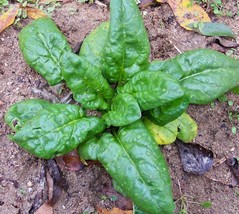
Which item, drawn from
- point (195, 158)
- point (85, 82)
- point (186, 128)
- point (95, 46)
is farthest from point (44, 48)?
point (195, 158)

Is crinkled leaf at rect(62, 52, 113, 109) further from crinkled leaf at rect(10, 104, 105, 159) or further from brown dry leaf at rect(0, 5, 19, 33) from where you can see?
brown dry leaf at rect(0, 5, 19, 33)

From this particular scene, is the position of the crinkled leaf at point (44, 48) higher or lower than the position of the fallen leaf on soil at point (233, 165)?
higher

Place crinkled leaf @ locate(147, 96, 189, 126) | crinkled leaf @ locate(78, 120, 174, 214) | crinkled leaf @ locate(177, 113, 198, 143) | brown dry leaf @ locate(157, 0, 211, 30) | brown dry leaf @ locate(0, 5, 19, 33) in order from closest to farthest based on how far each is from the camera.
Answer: crinkled leaf @ locate(78, 120, 174, 214) → crinkled leaf @ locate(147, 96, 189, 126) → crinkled leaf @ locate(177, 113, 198, 143) → brown dry leaf @ locate(0, 5, 19, 33) → brown dry leaf @ locate(157, 0, 211, 30)

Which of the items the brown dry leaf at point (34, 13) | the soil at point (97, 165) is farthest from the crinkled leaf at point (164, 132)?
the brown dry leaf at point (34, 13)

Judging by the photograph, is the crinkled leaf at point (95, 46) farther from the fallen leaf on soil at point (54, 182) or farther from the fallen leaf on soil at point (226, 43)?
the fallen leaf on soil at point (226, 43)

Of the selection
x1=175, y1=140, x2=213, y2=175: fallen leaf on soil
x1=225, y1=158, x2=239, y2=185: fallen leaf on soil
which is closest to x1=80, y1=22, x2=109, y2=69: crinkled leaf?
x1=175, y1=140, x2=213, y2=175: fallen leaf on soil

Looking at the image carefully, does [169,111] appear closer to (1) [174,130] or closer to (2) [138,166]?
(1) [174,130]

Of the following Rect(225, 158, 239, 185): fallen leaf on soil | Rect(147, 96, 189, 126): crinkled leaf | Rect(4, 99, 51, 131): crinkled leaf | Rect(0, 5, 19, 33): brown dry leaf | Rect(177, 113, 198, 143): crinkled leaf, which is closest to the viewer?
Rect(147, 96, 189, 126): crinkled leaf
